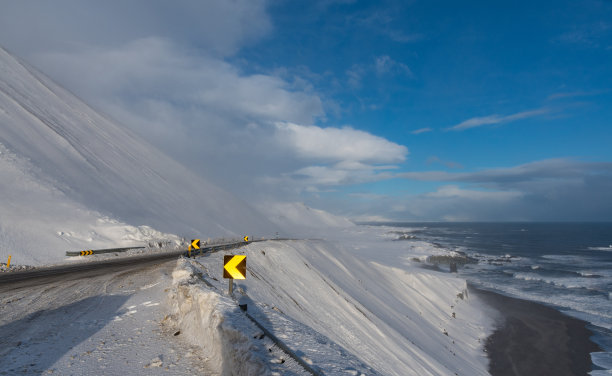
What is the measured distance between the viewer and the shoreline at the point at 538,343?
24703mm

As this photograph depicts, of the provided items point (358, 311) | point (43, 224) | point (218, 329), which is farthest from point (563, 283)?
point (43, 224)

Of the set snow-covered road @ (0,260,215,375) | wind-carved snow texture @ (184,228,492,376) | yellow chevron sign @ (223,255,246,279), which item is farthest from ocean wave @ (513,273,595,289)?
snow-covered road @ (0,260,215,375)

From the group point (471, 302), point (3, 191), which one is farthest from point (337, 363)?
point (471, 302)

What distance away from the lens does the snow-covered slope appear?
27.3 meters

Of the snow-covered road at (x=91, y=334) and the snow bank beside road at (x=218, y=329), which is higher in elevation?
the snow bank beside road at (x=218, y=329)

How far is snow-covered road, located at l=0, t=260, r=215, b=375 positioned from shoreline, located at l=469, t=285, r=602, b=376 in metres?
26.2

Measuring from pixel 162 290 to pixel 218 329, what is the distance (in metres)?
5.91

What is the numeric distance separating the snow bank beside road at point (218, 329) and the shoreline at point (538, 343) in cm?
2575

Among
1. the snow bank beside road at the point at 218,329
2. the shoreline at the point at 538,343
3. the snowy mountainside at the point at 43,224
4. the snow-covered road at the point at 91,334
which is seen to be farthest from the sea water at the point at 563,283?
the snowy mountainside at the point at 43,224

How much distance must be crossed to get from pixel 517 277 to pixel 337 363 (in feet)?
211

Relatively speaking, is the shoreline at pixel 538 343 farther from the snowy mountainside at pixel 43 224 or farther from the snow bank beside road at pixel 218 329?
the snowy mountainside at pixel 43 224

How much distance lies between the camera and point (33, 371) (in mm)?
4949

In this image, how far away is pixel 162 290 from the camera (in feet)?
34.4

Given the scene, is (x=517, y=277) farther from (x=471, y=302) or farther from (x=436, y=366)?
(x=436, y=366)
